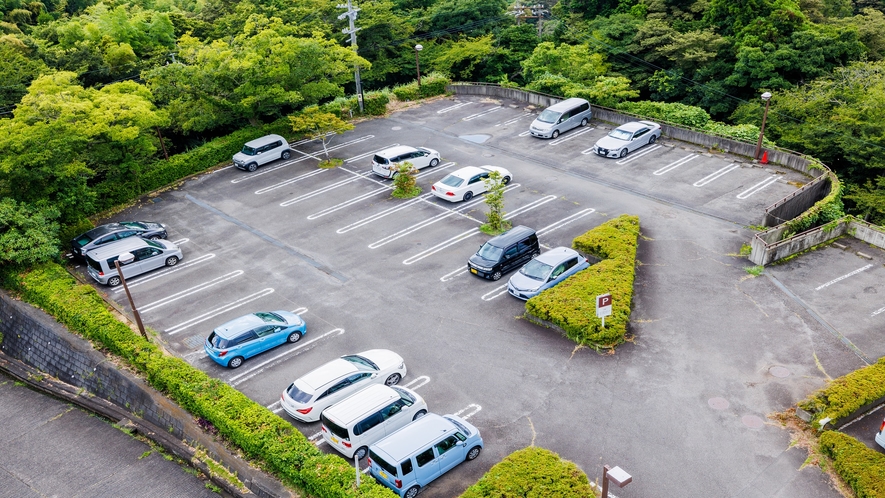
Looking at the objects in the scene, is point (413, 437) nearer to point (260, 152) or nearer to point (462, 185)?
point (462, 185)

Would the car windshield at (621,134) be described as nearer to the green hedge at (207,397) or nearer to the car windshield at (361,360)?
the car windshield at (361,360)

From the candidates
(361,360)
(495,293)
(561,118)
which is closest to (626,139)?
(561,118)

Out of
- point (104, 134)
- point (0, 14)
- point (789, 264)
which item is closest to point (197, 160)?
point (104, 134)

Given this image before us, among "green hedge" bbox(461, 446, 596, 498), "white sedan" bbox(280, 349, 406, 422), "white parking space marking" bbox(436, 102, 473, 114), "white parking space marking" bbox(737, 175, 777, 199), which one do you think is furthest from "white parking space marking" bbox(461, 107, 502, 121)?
"green hedge" bbox(461, 446, 596, 498)

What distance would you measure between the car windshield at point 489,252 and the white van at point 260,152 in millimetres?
14835

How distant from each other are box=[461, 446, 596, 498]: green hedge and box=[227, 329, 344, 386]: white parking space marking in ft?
25.9

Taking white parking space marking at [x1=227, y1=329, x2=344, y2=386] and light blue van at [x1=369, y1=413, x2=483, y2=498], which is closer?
light blue van at [x1=369, y1=413, x2=483, y2=498]

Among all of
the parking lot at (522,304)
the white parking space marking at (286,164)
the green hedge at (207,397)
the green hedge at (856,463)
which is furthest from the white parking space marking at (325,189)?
the green hedge at (856,463)

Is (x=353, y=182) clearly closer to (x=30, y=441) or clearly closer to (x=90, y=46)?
(x=30, y=441)

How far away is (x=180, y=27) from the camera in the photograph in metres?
48.7

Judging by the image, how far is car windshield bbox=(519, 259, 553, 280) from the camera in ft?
71.5

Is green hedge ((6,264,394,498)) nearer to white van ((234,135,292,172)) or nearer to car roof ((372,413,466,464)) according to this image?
car roof ((372,413,466,464))

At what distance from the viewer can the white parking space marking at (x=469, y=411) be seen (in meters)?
17.0

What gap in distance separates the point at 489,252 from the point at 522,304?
98.5 inches
